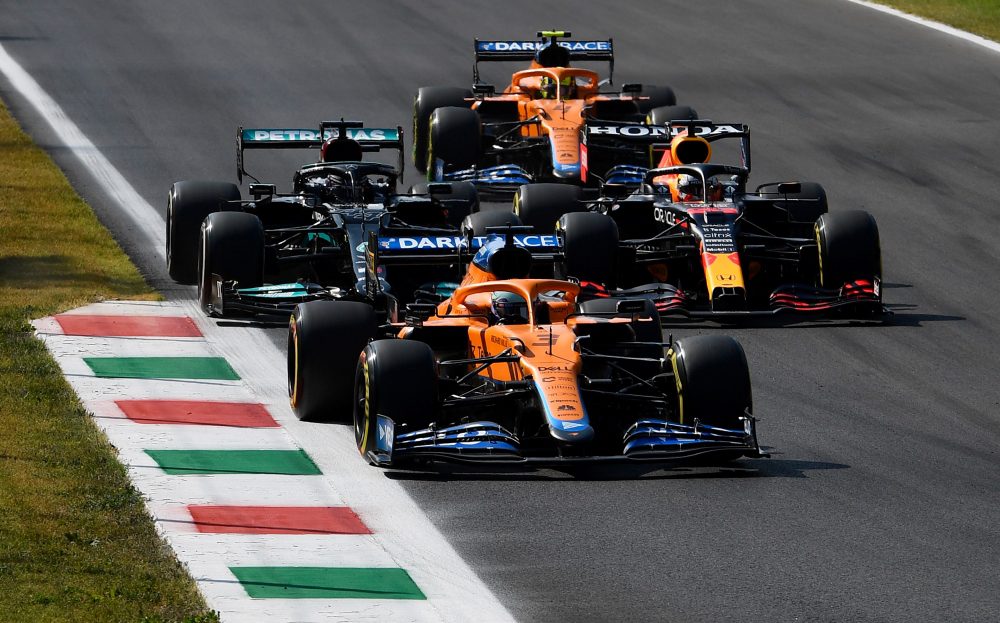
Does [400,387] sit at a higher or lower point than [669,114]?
higher

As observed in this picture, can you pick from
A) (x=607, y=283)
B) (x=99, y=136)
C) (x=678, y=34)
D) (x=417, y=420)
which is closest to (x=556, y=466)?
(x=417, y=420)

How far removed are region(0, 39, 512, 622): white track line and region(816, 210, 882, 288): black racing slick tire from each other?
5.98 metres

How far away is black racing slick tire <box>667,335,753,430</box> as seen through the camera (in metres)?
13.4

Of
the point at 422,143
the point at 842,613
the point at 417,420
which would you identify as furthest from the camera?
the point at 422,143

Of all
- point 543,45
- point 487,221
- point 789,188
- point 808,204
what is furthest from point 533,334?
point 543,45

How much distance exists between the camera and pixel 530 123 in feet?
84.3

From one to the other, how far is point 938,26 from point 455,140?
18.3 metres

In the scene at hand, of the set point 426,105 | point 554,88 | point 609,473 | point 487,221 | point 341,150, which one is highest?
point 341,150

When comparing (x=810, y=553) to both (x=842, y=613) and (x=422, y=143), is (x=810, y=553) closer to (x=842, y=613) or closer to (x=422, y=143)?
(x=842, y=613)

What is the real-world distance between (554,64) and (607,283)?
9.90 m

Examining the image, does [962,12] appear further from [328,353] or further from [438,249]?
[328,353]

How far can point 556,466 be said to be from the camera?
1302 centimetres

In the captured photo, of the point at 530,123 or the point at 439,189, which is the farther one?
the point at 530,123

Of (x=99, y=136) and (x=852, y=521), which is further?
(x=99, y=136)
